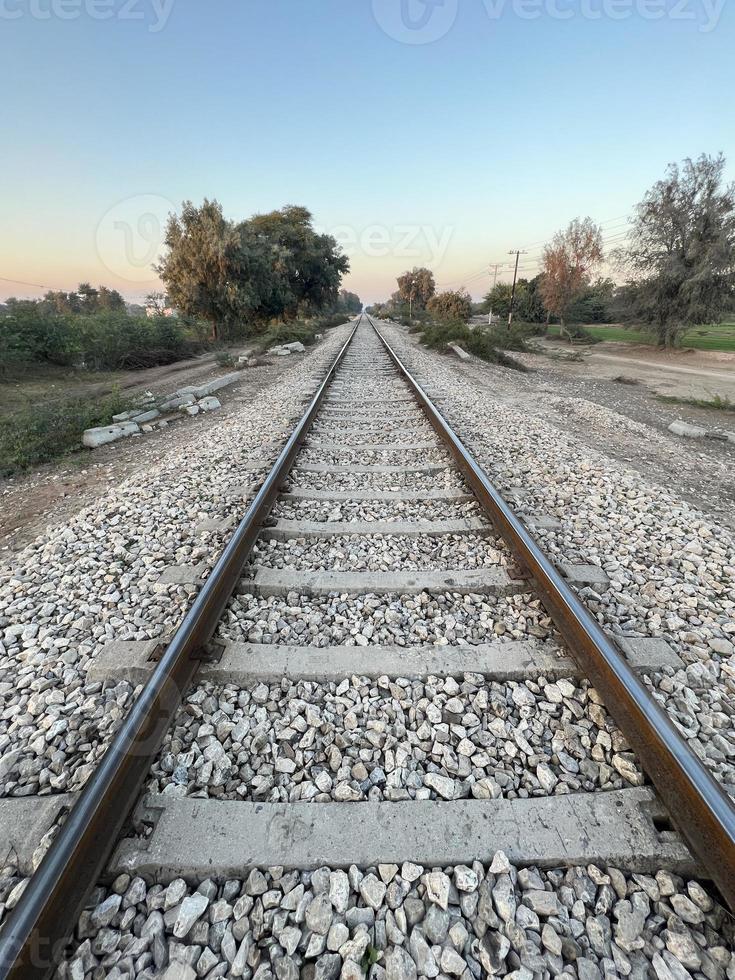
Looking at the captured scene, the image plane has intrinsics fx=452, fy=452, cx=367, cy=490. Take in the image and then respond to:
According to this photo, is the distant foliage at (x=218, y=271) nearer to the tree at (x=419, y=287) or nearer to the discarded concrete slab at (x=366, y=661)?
the discarded concrete slab at (x=366, y=661)

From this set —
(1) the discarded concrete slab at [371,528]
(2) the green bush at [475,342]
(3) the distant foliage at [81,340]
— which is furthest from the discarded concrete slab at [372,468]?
(2) the green bush at [475,342]

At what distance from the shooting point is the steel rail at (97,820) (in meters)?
1.14

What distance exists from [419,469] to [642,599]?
2352mm

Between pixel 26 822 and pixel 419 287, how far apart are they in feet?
241

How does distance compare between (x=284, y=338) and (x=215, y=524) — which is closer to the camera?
(x=215, y=524)

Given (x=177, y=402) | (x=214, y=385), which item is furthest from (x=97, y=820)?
(x=214, y=385)

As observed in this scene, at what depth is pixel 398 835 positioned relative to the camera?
1.49 meters

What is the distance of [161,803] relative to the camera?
158 cm

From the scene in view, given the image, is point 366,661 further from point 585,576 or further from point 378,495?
point 378,495

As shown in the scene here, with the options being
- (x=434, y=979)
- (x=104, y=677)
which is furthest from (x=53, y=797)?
(x=434, y=979)

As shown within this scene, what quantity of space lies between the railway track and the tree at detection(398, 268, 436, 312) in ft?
220

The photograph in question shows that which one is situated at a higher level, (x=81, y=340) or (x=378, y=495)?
(x=81, y=340)

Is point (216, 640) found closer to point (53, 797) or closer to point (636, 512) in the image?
point (53, 797)

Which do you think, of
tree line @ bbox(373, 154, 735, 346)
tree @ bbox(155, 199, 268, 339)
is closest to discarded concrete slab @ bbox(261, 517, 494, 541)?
tree @ bbox(155, 199, 268, 339)
